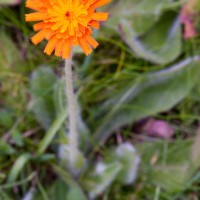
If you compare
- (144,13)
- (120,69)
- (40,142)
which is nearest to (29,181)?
(40,142)

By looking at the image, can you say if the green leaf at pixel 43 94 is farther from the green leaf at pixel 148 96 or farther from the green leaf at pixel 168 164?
the green leaf at pixel 168 164

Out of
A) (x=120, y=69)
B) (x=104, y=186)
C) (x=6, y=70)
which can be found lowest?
(x=104, y=186)

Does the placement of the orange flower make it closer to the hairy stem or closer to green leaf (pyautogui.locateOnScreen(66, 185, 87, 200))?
the hairy stem

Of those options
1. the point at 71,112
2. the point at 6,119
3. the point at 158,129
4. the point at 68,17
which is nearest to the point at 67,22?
the point at 68,17

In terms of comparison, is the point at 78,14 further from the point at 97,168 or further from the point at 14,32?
the point at 14,32

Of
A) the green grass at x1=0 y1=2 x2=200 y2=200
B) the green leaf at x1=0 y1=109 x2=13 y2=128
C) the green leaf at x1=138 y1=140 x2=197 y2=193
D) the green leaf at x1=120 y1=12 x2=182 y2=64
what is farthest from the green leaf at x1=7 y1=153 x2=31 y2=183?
the green leaf at x1=120 y1=12 x2=182 y2=64
